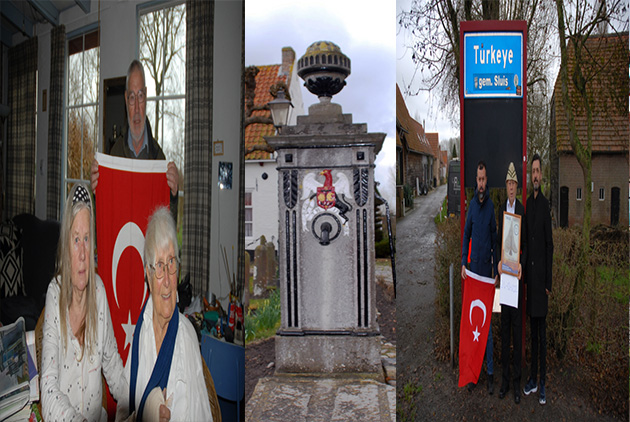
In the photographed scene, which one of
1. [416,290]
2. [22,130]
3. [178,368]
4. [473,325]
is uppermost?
[22,130]

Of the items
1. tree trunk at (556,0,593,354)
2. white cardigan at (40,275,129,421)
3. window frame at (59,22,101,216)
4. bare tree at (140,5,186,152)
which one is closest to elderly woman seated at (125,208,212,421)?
white cardigan at (40,275,129,421)

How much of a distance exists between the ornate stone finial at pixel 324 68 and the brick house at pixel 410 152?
19.7 inches

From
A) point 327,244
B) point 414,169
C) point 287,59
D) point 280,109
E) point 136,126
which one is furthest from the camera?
point 280,109

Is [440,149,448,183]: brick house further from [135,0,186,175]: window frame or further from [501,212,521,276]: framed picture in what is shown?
[135,0,186,175]: window frame

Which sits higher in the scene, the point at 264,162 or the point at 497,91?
the point at 497,91

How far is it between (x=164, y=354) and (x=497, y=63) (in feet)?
7.34

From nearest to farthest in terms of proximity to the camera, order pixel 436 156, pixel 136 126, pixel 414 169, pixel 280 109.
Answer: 1. pixel 136 126
2. pixel 436 156
3. pixel 414 169
4. pixel 280 109

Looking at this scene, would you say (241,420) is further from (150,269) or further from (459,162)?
(459,162)

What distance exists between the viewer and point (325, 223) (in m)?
3.09

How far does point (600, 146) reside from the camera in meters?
2.56

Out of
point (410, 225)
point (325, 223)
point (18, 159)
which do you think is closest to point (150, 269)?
point (18, 159)

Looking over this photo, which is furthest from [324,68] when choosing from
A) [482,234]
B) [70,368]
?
[70,368]

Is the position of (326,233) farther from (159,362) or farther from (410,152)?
(159,362)

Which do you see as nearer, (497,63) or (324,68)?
(497,63)
